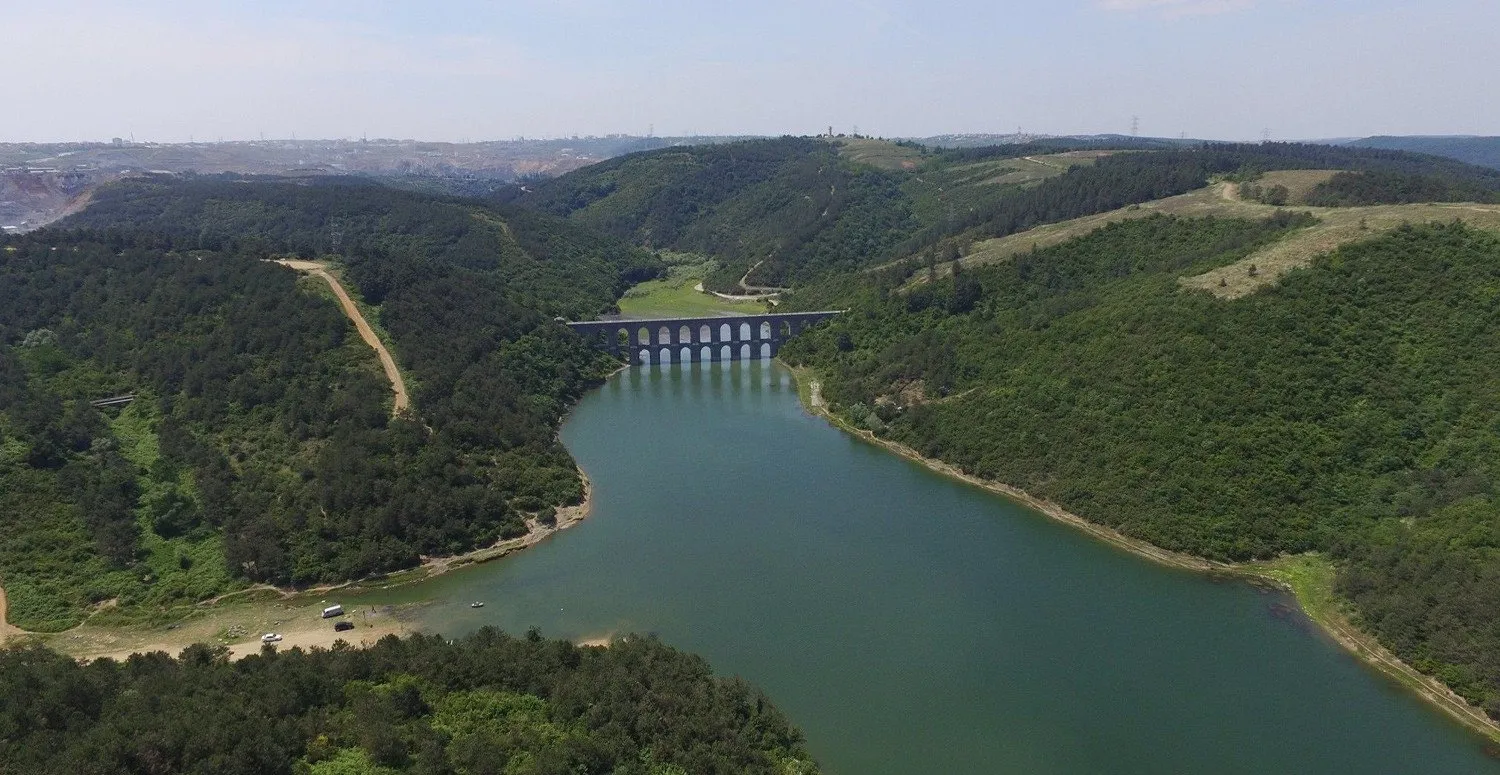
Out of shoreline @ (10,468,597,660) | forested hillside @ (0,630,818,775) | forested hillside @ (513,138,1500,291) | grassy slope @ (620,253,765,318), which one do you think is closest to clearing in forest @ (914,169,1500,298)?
forested hillside @ (513,138,1500,291)

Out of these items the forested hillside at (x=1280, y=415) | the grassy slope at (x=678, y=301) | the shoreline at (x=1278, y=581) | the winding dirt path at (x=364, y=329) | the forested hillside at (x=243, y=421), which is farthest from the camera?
the grassy slope at (x=678, y=301)

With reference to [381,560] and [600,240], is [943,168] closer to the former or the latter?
[600,240]

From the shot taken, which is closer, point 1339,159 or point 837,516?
point 837,516

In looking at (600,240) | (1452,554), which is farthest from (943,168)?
(1452,554)

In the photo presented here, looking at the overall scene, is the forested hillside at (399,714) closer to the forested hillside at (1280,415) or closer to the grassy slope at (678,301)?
the forested hillside at (1280,415)

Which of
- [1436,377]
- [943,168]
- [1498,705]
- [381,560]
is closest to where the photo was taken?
[1498,705]

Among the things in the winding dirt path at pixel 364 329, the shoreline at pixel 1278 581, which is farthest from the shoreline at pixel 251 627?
the shoreline at pixel 1278 581

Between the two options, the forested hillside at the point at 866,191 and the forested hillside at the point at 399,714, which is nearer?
the forested hillside at the point at 399,714
